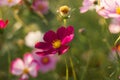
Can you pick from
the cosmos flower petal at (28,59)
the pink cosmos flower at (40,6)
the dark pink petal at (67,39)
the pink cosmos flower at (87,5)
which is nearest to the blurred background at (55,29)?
the pink cosmos flower at (40,6)

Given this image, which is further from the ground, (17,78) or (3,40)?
(3,40)

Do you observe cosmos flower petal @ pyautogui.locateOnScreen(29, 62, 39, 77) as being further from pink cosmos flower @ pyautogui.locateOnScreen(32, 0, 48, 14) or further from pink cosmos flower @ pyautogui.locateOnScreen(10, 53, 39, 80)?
pink cosmos flower @ pyautogui.locateOnScreen(32, 0, 48, 14)

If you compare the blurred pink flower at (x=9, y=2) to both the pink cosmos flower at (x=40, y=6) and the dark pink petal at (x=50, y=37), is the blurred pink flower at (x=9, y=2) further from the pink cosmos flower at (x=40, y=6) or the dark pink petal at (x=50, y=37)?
the dark pink petal at (x=50, y=37)

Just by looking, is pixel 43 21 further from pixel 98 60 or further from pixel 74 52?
pixel 98 60

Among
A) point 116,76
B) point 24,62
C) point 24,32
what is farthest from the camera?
point 24,32

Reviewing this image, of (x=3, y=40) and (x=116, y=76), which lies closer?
(x=116, y=76)

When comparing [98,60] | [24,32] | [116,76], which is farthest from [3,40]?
[116,76]

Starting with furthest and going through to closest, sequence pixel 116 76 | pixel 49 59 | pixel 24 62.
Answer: pixel 49 59
pixel 24 62
pixel 116 76

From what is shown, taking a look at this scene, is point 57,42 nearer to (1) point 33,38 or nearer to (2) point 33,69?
(2) point 33,69

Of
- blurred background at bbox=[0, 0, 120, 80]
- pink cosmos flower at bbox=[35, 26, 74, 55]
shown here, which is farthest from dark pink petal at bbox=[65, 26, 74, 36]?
blurred background at bbox=[0, 0, 120, 80]

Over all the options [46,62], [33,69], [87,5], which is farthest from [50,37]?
[46,62]
